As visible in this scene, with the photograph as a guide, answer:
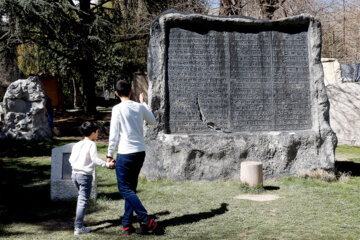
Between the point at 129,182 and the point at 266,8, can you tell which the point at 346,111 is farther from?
the point at 129,182

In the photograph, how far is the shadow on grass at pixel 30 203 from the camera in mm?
5176

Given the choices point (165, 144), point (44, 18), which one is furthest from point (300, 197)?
point (44, 18)

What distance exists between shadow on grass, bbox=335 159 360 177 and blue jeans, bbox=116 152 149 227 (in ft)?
16.5

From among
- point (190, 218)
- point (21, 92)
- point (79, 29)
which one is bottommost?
point (190, 218)

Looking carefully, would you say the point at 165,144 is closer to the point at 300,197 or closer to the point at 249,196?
the point at 249,196

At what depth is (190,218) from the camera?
16.9 ft

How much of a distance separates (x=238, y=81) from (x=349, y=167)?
133 inches

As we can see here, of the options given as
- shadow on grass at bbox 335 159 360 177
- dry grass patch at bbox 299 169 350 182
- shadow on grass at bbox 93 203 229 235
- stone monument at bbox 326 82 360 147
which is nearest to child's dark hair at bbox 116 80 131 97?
shadow on grass at bbox 93 203 229 235

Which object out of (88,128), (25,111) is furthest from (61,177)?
(25,111)

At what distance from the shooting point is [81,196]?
463 cm

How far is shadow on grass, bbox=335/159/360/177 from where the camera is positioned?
322 inches

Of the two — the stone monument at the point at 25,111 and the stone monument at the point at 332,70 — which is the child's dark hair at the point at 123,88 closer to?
the stone monument at the point at 25,111

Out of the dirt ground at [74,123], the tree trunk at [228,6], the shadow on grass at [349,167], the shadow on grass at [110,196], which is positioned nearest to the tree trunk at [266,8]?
the tree trunk at [228,6]

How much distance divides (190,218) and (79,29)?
1403cm
